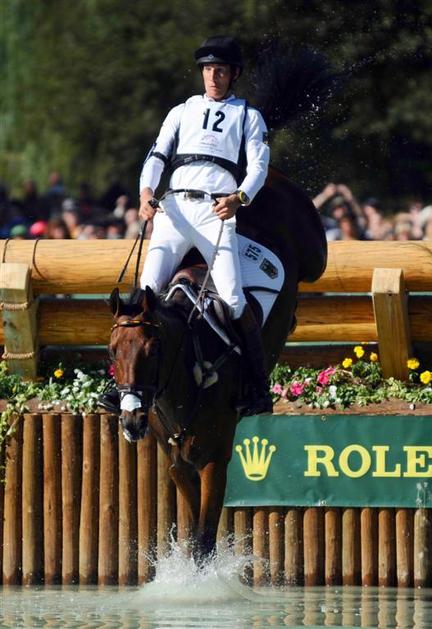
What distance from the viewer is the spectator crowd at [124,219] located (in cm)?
1669

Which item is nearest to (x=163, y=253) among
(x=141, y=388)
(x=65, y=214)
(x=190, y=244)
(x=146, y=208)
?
(x=190, y=244)

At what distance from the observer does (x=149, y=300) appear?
9719 mm

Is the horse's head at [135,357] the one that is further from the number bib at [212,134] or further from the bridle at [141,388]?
the number bib at [212,134]

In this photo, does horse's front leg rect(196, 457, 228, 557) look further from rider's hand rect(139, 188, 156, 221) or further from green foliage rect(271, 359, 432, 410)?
green foliage rect(271, 359, 432, 410)

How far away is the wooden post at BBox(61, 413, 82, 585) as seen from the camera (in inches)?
477

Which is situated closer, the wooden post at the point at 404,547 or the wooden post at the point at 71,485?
the wooden post at the point at 404,547

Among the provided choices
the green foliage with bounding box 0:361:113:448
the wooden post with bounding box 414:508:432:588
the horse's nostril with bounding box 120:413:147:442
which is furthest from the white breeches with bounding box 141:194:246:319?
the wooden post with bounding box 414:508:432:588

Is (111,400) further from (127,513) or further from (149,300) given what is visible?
(127,513)

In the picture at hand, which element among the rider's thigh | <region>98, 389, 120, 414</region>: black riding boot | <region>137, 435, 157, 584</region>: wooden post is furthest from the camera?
<region>137, 435, 157, 584</region>: wooden post

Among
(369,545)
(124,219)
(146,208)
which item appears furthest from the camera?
(124,219)

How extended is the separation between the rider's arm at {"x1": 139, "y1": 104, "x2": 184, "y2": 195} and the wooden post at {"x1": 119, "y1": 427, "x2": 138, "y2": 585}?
2.10 meters

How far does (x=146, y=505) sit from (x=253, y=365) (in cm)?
189

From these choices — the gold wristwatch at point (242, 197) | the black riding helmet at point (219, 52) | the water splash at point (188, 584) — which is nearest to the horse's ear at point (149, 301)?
the gold wristwatch at point (242, 197)

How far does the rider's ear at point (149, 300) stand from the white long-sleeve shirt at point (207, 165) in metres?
1.12
